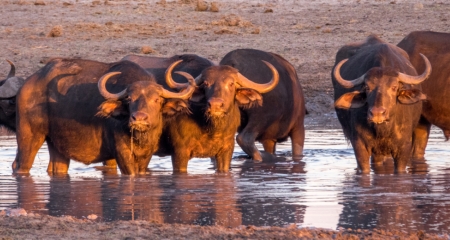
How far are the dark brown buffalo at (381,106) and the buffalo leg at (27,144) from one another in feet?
11.4

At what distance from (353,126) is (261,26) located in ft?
48.1

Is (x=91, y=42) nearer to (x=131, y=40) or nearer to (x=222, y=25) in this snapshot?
(x=131, y=40)

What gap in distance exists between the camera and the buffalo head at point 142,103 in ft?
32.3

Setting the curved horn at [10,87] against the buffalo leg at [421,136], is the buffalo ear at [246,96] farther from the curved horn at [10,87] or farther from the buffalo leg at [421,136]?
the curved horn at [10,87]

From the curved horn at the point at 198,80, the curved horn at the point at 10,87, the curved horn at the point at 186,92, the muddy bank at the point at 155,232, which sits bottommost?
the muddy bank at the point at 155,232

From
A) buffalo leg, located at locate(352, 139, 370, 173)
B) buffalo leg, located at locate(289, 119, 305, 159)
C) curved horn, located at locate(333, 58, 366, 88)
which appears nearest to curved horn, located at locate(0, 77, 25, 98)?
buffalo leg, located at locate(289, 119, 305, 159)

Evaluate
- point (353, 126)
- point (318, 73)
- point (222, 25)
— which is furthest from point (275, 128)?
point (222, 25)

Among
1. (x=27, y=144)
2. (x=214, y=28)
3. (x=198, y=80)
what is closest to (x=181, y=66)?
(x=198, y=80)

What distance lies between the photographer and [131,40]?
22.9 meters

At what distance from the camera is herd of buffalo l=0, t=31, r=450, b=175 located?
10.2 m

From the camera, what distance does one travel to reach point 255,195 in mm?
8797

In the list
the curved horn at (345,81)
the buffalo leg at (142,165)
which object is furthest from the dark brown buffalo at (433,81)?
the buffalo leg at (142,165)

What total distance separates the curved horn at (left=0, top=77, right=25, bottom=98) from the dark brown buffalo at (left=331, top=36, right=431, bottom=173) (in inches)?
165

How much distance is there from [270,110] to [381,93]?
2.58 m
